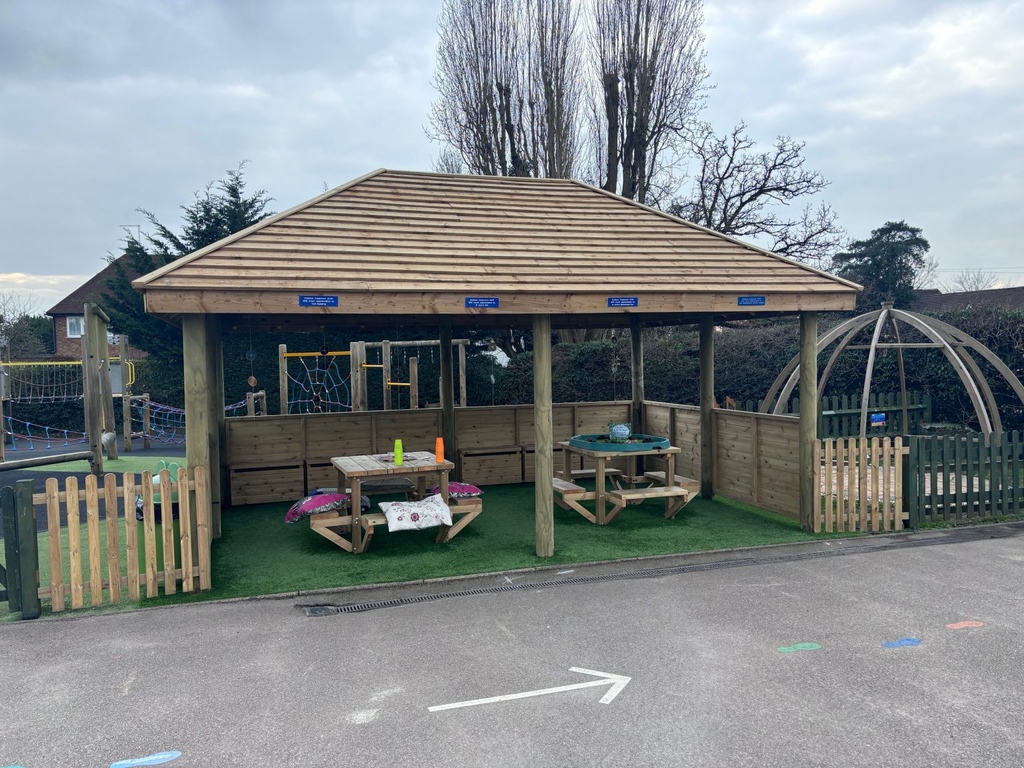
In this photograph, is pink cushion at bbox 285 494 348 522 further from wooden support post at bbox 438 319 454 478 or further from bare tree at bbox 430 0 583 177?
bare tree at bbox 430 0 583 177

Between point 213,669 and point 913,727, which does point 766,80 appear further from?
point 213,669

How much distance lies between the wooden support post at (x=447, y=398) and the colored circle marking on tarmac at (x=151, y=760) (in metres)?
8.79

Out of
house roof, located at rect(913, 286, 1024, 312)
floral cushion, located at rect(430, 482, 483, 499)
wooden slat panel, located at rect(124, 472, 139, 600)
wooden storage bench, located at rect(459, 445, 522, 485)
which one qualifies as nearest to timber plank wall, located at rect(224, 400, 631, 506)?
wooden storage bench, located at rect(459, 445, 522, 485)

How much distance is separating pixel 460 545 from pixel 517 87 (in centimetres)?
1892

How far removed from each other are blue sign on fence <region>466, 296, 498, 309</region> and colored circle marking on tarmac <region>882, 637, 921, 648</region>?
4869 mm

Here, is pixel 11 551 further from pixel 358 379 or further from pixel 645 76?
pixel 645 76

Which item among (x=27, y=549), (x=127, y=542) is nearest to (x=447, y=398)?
(x=127, y=542)

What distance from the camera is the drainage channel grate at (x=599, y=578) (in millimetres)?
6691

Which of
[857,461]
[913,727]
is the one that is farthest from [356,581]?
[857,461]

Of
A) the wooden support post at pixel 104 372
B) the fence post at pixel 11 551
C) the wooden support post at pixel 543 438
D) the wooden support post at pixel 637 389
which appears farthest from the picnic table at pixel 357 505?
the wooden support post at pixel 104 372

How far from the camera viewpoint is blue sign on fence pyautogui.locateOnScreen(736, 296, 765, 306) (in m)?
9.02

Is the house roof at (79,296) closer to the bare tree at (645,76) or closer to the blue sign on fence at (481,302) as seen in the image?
the bare tree at (645,76)

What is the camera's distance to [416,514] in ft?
27.6

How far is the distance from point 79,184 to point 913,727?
21.5 metres
